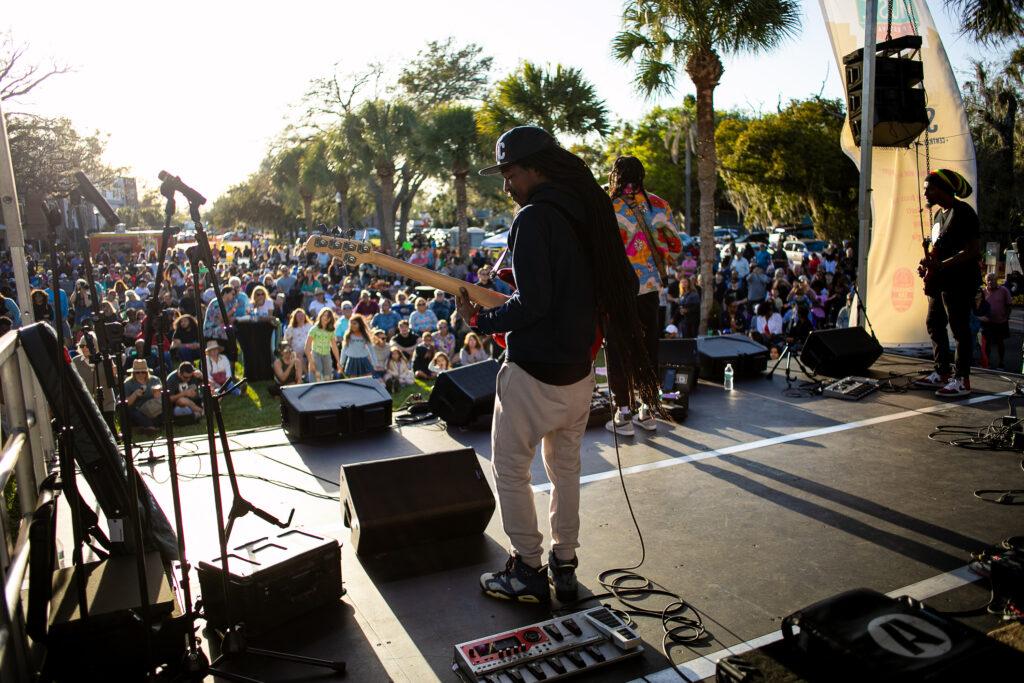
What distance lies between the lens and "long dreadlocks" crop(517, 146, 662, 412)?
10.6 ft

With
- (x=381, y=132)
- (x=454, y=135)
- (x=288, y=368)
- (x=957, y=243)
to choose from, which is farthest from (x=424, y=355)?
(x=381, y=132)

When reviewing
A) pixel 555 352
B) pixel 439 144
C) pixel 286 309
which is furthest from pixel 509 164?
pixel 439 144

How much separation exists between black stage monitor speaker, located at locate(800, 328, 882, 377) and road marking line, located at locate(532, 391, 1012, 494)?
1.09m

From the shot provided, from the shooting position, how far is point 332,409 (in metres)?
6.07

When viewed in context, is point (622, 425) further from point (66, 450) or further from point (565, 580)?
point (66, 450)

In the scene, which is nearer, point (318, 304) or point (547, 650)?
point (547, 650)

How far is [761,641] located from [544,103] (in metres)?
17.5

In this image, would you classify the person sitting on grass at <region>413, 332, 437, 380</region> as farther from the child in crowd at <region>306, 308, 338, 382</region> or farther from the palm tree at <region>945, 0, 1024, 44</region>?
the palm tree at <region>945, 0, 1024, 44</region>

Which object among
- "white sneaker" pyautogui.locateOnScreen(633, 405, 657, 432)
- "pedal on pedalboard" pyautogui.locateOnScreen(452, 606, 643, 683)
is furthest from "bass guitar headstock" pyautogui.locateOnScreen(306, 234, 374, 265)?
"white sneaker" pyautogui.locateOnScreen(633, 405, 657, 432)

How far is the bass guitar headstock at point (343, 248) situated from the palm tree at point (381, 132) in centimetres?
2490

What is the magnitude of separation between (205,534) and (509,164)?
267 centimetres

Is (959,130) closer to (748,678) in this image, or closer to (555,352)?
(555,352)

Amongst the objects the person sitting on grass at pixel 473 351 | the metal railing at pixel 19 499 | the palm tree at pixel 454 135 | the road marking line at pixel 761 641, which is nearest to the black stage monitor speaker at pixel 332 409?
the metal railing at pixel 19 499

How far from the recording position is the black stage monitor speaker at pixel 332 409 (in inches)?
237
